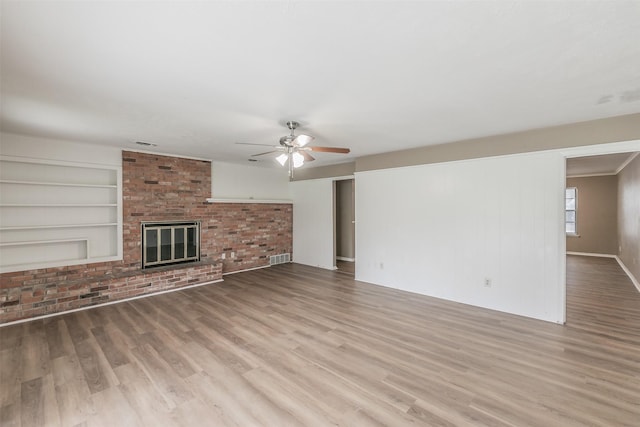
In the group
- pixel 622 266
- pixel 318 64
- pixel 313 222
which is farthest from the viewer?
pixel 313 222

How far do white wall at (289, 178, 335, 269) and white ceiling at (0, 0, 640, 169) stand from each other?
3.35m

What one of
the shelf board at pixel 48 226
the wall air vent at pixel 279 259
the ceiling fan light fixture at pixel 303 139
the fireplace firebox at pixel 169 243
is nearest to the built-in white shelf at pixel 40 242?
the shelf board at pixel 48 226

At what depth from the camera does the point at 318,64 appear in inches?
77.8

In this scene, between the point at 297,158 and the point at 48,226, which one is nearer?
the point at 297,158

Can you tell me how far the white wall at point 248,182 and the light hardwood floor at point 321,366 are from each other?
8.89 feet

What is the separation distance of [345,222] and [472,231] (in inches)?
158

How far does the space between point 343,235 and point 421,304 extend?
3.84 metres

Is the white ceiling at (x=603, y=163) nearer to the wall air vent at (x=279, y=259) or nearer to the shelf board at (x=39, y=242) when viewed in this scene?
the wall air vent at (x=279, y=259)

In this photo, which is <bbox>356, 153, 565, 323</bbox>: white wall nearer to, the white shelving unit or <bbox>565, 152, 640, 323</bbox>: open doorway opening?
<bbox>565, 152, 640, 323</bbox>: open doorway opening

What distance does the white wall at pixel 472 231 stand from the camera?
3547 mm

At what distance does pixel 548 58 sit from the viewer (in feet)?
6.20

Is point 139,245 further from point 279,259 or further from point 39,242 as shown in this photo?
point 279,259

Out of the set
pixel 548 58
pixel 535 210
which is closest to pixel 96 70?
pixel 548 58

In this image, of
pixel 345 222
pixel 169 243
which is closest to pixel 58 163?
pixel 169 243
